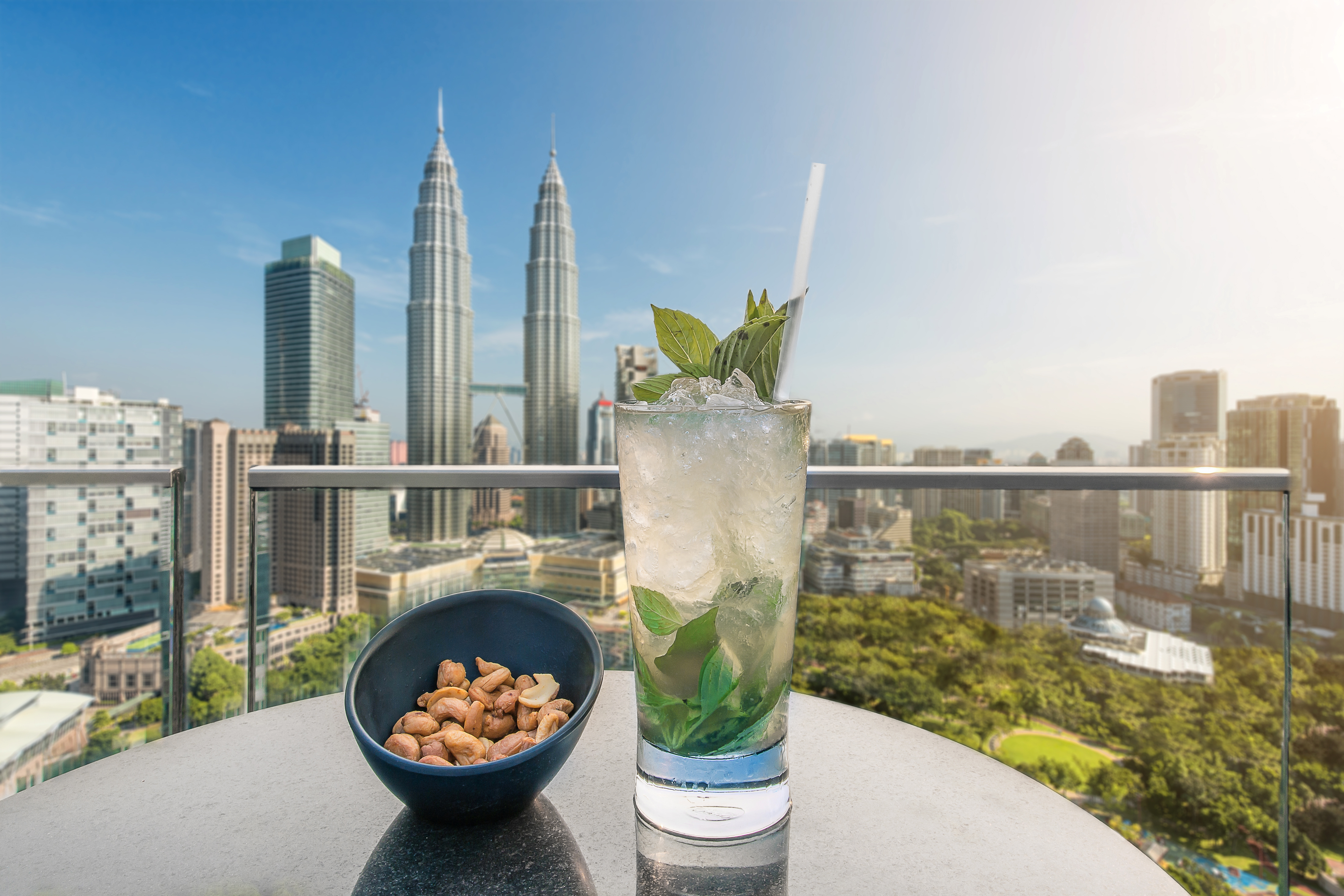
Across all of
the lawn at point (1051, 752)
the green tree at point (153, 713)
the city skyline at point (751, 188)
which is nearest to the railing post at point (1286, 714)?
the green tree at point (153, 713)

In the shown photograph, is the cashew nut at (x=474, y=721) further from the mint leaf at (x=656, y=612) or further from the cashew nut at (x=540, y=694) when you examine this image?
the mint leaf at (x=656, y=612)

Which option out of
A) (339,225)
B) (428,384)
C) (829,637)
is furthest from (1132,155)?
(339,225)

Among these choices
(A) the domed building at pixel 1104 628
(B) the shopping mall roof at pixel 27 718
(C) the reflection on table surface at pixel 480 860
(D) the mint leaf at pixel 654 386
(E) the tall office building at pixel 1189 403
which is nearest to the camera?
(C) the reflection on table surface at pixel 480 860

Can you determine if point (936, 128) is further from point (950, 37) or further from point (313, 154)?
point (313, 154)

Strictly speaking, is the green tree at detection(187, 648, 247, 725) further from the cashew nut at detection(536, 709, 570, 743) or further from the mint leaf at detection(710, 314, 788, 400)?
the mint leaf at detection(710, 314, 788, 400)

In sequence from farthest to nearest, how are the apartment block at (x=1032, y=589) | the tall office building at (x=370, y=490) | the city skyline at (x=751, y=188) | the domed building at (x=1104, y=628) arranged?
the city skyline at (x=751, y=188)
the apartment block at (x=1032, y=589)
the domed building at (x=1104, y=628)
the tall office building at (x=370, y=490)

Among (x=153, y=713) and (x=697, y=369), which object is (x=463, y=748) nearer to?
(x=697, y=369)

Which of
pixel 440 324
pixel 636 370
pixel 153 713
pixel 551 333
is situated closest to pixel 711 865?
pixel 636 370
